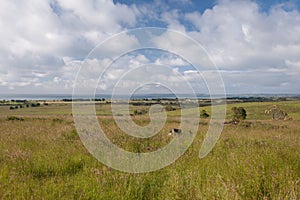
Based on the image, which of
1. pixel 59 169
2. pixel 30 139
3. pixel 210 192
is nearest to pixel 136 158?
pixel 59 169

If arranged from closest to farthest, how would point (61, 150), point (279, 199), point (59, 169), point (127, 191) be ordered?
point (279, 199) < point (127, 191) < point (59, 169) < point (61, 150)

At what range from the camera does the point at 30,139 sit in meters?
7.70

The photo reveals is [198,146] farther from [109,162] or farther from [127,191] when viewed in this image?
[127,191]

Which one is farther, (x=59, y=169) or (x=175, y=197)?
(x=59, y=169)

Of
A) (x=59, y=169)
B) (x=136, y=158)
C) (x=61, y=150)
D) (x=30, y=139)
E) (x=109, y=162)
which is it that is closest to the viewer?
(x=59, y=169)

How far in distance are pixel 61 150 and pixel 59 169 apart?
150 cm

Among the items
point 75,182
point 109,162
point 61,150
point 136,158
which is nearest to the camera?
point 75,182

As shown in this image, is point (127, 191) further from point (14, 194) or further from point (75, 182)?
point (14, 194)

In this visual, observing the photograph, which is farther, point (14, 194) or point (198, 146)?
point (198, 146)

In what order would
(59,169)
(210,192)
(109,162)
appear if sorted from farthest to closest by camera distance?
(109,162)
(59,169)
(210,192)

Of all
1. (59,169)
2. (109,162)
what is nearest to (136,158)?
(109,162)

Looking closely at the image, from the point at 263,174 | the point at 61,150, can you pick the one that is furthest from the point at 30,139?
the point at 263,174

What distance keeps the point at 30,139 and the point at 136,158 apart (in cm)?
409

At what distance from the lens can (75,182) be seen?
3998mm
